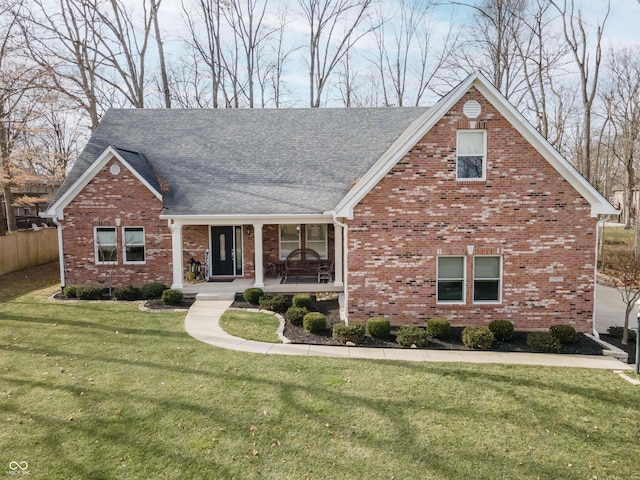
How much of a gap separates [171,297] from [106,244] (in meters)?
4.11

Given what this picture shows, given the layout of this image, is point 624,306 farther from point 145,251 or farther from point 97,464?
point 145,251

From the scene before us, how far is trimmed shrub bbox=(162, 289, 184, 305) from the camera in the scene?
1370 cm

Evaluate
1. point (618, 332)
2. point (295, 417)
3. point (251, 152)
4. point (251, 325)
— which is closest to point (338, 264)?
point (251, 325)

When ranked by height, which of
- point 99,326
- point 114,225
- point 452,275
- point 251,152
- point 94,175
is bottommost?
point 99,326

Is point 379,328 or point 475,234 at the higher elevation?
point 475,234

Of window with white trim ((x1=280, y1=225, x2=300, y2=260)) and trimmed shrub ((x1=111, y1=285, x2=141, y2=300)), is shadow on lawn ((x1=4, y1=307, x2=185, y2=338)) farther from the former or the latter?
window with white trim ((x1=280, y1=225, x2=300, y2=260))

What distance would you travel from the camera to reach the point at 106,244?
15.6 metres

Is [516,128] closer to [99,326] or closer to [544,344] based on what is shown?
[544,344]

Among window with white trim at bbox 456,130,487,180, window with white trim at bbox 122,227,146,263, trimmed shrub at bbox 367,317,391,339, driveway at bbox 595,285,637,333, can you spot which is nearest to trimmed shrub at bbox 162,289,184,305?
window with white trim at bbox 122,227,146,263

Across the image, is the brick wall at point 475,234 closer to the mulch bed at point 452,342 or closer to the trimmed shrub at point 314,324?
the mulch bed at point 452,342

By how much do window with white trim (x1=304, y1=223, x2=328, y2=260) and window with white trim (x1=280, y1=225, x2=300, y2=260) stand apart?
1.39ft

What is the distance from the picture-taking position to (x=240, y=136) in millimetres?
18438

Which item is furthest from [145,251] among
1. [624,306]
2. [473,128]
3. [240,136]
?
[624,306]

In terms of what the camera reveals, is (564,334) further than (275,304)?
No
